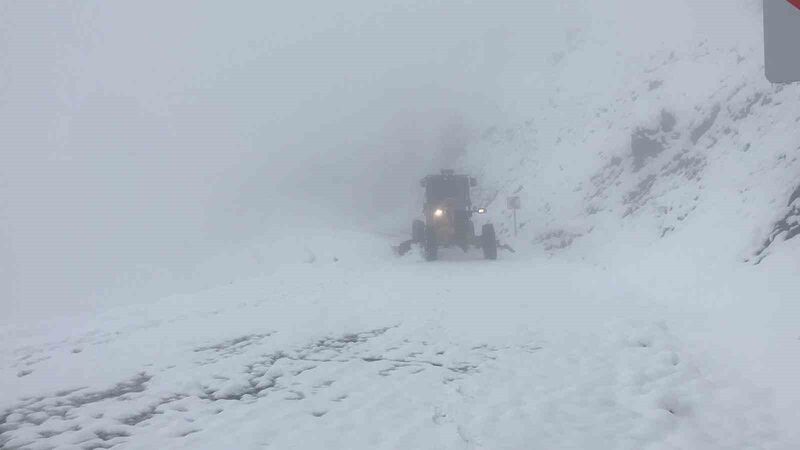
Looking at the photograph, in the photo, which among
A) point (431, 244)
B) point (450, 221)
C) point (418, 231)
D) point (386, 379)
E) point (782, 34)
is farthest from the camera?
point (418, 231)

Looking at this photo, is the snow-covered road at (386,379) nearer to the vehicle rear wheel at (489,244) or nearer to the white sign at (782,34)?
the white sign at (782,34)

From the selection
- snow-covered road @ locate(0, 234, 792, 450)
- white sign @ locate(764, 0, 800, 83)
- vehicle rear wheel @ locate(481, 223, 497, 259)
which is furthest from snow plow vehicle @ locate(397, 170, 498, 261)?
white sign @ locate(764, 0, 800, 83)

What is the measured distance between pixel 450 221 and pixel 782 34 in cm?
1626

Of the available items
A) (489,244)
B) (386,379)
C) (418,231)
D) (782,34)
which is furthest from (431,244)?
(782,34)

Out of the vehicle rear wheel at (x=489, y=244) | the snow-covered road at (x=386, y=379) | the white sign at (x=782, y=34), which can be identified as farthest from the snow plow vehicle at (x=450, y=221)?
the white sign at (x=782, y=34)

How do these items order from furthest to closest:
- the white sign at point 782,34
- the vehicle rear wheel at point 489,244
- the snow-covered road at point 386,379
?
the vehicle rear wheel at point 489,244 < the snow-covered road at point 386,379 < the white sign at point 782,34

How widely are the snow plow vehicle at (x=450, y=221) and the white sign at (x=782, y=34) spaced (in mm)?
15633

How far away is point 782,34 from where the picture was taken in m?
1.95

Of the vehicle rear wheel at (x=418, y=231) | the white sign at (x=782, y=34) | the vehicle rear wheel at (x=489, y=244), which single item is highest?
the white sign at (x=782, y=34)

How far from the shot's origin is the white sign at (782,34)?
1.94 metres

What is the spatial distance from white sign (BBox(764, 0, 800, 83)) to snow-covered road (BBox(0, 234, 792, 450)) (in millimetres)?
2690

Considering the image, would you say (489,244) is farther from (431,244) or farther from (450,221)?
(431,244)

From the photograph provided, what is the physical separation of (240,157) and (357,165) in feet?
35.0

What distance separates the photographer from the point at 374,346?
6.57 meters
